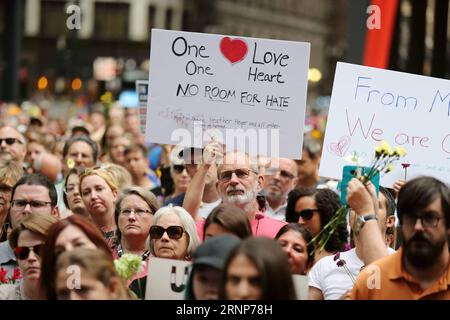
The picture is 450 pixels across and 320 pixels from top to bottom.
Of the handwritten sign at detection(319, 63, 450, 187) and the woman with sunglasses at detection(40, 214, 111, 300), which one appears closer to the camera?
the woman with sunglasses at detection(40, 214, 111, 300)

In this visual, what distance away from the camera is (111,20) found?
8819 cm

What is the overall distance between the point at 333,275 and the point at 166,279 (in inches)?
54.1

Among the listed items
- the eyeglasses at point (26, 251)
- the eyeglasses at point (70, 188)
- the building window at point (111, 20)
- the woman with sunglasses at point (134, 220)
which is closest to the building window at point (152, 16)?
the building window at point (111, 20)

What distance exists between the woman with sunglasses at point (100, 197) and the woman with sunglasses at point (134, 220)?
24.2 inches

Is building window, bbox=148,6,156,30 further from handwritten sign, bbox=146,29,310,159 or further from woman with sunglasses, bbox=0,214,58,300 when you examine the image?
woman with sunglasses, bbox=0,214,58,300

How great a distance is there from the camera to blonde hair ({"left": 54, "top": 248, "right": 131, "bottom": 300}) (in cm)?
605

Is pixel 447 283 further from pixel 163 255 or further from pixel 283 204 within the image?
pixel 283 204

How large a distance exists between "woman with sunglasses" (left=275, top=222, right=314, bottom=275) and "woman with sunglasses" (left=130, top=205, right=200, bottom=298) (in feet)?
1.79

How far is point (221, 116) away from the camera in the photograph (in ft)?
30.6

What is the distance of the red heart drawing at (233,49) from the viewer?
9336mm

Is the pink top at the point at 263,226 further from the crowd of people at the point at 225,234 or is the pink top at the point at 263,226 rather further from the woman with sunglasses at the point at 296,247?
the woman with sunglasses at the point at 296,247

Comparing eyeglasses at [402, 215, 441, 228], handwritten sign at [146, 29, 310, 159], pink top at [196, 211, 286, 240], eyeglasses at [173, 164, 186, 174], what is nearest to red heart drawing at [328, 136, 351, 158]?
handwritten sign at [146, 29, 310, 159]

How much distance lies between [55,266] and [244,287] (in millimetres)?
1191
